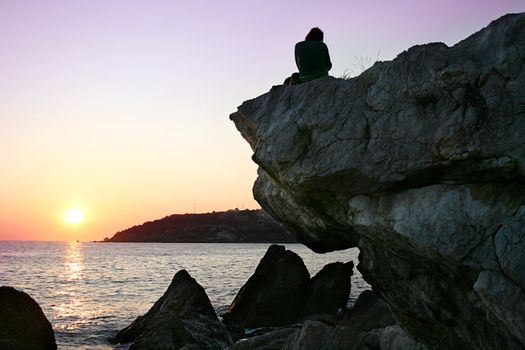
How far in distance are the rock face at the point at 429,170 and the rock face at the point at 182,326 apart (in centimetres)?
919

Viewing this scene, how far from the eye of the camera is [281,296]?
3089 centimetres

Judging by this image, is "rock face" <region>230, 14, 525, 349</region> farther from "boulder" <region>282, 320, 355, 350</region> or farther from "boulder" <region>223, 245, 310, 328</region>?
"boulder" <region>223, 245, 310, 328</region>

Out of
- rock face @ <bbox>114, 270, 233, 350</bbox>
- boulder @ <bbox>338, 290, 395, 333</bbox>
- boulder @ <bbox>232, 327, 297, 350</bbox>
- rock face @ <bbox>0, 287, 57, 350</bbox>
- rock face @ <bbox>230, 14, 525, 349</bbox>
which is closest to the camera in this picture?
rock face @ <bbox>230, 14, 525, 349</bbox>

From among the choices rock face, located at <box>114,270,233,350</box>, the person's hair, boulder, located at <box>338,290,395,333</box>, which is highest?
the person's hair

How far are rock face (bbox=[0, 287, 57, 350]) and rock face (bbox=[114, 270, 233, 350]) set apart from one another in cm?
342

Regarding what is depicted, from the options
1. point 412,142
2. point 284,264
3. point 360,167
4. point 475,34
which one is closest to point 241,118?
point 360,167

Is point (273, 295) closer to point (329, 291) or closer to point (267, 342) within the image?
point (329, 291)

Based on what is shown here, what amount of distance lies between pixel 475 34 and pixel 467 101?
1524 mm

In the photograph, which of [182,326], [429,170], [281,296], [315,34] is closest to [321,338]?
[429,170]

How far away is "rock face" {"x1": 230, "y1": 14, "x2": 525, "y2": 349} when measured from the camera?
8.36m

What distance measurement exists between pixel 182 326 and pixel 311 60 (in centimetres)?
1266

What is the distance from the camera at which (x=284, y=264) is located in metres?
31.2

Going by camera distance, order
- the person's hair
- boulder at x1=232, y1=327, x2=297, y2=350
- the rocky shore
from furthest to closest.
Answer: the rocky shore, boulder at x1=232, y1=327, x2=297, y2=350, the person's hair

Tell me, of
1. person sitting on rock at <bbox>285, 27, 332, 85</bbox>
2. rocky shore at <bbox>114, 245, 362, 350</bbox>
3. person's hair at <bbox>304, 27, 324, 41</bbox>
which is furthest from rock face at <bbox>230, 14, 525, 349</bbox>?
rocky shore at <bbox>114, 245, 362, 350</bbox>
